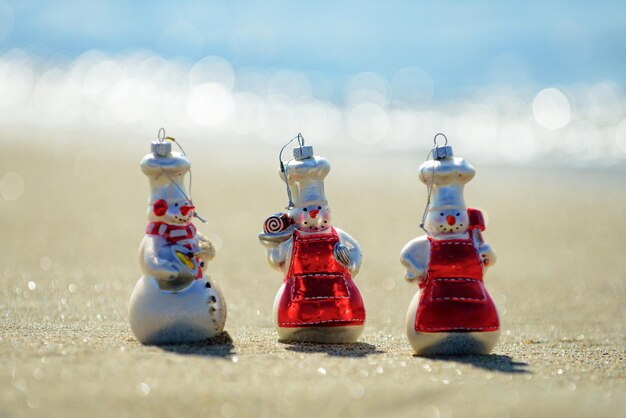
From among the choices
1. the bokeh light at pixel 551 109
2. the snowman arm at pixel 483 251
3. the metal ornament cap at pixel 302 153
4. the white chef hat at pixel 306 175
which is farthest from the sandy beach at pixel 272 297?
the bokeh light at pixel 551 109

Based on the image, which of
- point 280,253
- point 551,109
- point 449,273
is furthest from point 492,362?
point 551,109

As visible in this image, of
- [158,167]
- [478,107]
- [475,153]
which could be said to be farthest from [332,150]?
[158,167]

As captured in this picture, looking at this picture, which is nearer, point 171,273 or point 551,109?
point 171,273

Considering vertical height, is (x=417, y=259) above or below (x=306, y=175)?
below

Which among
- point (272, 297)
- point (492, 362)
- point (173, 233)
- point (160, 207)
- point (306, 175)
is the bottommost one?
point (492, 362)

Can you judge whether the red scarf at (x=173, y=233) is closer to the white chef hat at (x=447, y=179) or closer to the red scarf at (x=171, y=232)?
the red scarf at (x=171, y=232)

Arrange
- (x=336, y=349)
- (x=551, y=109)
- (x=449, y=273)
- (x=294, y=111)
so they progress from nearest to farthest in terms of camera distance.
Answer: (x=449, y=273), (x=336, y=349), (x=294, y=111), (x=551, y=109)

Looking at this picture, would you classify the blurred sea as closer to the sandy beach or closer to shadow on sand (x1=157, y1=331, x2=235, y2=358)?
the sandy beach

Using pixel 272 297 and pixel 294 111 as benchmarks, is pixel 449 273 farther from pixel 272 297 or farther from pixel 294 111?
pixel 294 111
